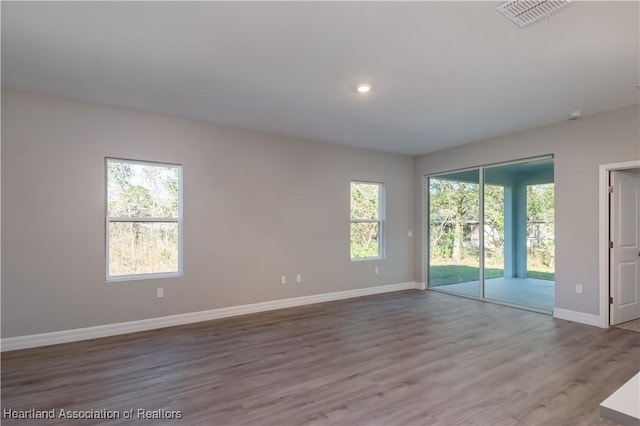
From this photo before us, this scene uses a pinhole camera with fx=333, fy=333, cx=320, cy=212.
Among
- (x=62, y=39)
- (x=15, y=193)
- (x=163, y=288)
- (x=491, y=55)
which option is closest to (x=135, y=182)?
(x=15, y=193)

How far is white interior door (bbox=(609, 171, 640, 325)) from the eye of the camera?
4.28 meters

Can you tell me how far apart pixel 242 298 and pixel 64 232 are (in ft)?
7.63

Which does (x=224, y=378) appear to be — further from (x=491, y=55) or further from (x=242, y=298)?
(x=491, y=55)

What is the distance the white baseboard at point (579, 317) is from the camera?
13.9 feet

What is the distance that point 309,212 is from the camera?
5.59m

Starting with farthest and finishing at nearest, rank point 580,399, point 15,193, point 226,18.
A: point 15,193 → point 580,399 → point 226,18

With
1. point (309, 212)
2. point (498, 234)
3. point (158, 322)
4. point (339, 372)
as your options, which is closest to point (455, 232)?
point (498, 234)

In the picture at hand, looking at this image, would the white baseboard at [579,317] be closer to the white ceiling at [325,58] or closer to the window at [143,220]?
the white ceiling at [325,58]

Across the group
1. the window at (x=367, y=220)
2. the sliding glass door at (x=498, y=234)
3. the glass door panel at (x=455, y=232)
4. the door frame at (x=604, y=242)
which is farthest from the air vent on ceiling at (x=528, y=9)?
the window at (x=367, y=220)

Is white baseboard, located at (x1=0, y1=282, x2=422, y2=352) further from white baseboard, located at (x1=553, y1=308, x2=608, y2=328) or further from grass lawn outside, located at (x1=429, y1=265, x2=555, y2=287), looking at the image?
white baseboard, located at (x1=553, y1=308, x2=608, y2=328)

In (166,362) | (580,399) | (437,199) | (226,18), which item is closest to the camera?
(226,18)

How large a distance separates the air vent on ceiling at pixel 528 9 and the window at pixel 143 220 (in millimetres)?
3958

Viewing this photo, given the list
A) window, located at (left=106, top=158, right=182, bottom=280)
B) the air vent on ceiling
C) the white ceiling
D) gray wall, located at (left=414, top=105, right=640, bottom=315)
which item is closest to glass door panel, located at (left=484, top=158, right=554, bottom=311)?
gray wall, located at (left=414, top=105, right=640, bottom=315)

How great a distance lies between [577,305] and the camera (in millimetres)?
4484
